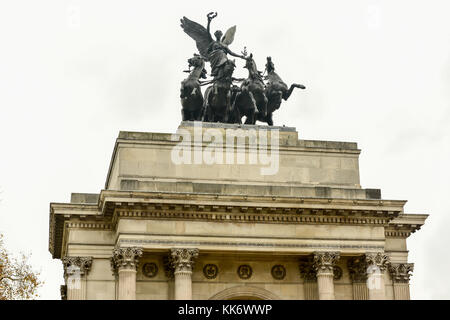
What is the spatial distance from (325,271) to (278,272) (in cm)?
250

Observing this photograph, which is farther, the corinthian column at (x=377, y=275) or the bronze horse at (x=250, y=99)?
the bronze horse at (x=250, y=99)

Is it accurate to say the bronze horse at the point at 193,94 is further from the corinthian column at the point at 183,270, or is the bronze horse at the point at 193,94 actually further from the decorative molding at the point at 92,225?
the corinthian column at the point at 183,270

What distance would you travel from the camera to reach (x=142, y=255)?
39781 millimetres

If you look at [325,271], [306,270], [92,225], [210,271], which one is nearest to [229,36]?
[92,225]

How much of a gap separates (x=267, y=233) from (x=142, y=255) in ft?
17.9

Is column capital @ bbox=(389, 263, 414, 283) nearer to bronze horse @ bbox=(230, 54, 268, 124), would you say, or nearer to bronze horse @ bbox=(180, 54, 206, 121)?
bronze horse @ bbox=(230, 54, 268, 124)

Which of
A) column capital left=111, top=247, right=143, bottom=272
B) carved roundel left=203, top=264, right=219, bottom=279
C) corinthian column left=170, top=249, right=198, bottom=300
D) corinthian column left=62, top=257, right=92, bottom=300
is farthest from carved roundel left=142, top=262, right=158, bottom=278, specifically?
corinthian column left=62, top=257, right=92, bottom=300

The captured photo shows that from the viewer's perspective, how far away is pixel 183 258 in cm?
3912

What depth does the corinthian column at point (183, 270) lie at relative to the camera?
3881 centimetres

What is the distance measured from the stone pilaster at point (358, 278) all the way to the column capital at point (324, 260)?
1488mm

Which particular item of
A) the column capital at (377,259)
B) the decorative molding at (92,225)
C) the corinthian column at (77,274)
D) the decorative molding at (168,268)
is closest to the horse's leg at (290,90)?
the column capital at (377,259)
